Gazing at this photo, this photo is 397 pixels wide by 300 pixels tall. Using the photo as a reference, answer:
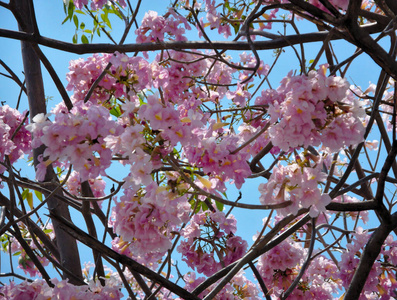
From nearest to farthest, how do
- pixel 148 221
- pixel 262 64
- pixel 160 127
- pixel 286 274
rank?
pixel 160 127
pixel 148 221
pixel 286 274
pixel 262 64

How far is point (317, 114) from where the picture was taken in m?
1.21

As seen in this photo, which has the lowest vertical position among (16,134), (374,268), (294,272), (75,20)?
(374,268)

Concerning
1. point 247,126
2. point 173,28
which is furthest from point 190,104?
point 173,28

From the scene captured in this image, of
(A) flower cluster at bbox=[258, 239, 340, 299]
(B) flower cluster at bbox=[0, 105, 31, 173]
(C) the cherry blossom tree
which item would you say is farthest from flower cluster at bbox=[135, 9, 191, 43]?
(A) flower cluster at bbox=[258, 239, 340, 299]

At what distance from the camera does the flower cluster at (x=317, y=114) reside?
119 centimetres

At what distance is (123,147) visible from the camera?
1.17 metres

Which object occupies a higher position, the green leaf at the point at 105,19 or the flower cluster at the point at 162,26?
the green leaf at the point at 105,19

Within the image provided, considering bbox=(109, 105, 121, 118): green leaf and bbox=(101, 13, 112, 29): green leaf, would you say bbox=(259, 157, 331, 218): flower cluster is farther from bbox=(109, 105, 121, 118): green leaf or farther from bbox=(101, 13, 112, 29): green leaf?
bbox=(101, 13, 112, 29): green leaf

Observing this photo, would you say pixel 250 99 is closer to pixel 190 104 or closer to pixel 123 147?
pixel 190 104

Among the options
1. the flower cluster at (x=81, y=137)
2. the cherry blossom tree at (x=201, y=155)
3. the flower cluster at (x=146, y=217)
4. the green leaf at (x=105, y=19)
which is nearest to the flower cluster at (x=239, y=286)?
the cherry blossom tree at (x=201, y=155)

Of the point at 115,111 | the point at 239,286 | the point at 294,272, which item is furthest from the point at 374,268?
the point at 115,111

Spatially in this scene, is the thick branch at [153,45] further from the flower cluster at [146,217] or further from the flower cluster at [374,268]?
the flower cluster at [374,268]

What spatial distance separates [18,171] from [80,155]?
101cm

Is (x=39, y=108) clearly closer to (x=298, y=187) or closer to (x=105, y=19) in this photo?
(x=105, y=19)
